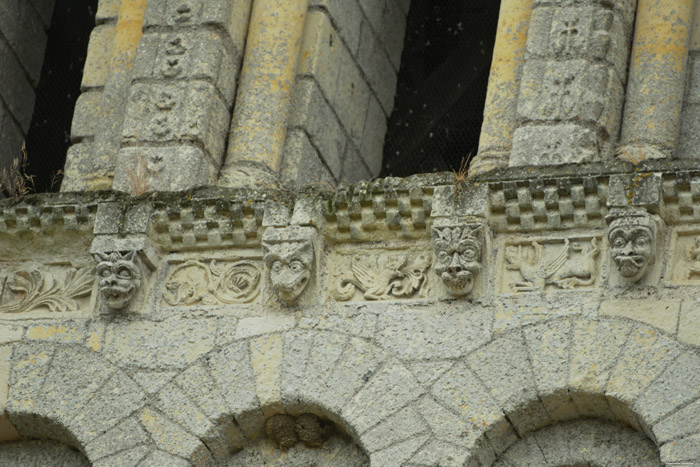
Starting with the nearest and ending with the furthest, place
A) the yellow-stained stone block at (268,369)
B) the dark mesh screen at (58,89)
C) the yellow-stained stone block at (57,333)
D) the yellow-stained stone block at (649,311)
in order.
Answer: the yellow-stained stone block at (649,311) → the yellow-stained stone block at (268,369) → the yellow-stained stone block at (57,333) → the dark mesh screen at (58,89)

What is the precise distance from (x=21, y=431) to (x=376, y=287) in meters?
2.17

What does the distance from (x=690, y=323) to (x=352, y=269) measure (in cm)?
193

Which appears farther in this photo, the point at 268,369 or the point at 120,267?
the point at 120,267

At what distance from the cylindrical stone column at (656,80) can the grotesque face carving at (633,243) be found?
0.69 m

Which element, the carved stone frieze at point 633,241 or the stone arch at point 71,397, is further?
the stone arch at point 71,397

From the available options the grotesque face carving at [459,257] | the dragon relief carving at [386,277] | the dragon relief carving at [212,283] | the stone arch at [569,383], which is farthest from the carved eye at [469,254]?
the dragon relief carving at [212,283]

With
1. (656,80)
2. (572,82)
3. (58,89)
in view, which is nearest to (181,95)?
(572,82)

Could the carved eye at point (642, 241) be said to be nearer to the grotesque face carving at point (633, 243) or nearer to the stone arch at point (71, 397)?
the grotesque face carving at point (633, 243)

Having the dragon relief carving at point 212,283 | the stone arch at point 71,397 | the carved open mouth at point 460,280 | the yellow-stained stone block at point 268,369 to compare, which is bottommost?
the stone arch at point 71,397

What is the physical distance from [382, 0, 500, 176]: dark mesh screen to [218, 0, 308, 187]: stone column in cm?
144

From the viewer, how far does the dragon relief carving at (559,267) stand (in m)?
10.6

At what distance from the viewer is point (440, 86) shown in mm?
13766

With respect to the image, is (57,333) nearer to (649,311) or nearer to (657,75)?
(649,311)

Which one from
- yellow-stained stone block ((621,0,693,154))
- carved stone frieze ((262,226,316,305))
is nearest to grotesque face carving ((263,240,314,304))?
carved stone frieze ((262,226,316,305))
